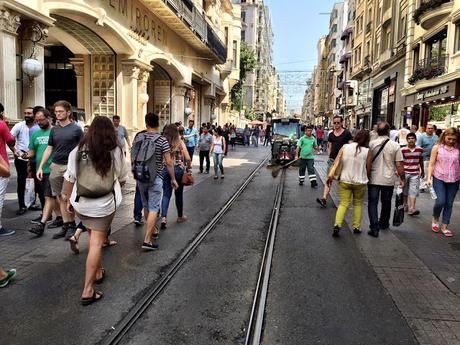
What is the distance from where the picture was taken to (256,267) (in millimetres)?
5137

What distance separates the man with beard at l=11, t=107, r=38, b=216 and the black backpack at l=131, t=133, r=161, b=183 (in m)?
2.74

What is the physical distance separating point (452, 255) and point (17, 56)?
1085cm

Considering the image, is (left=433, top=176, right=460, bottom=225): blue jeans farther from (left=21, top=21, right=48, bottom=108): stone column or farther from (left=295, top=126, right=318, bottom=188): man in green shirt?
(left=21, top=21, right=48, bottom=108): stone column

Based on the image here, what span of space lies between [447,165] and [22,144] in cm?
702

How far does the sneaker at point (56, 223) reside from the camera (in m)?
6.86

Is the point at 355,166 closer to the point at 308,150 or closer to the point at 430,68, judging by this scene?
the point at 308,150

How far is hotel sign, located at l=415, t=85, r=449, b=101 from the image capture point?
18.1m

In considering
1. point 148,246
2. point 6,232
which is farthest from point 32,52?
point 148,246

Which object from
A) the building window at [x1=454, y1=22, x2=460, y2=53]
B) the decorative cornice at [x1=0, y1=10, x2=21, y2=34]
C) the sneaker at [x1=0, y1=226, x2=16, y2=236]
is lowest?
the sneaker at [x1=0, y1=226, x2=16, y2=236]

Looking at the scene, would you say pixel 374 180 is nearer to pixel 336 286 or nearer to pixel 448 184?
pixel 448 184

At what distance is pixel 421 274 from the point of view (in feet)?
16.5

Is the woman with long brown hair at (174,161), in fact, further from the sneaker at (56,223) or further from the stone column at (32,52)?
the stone column at (32,52)

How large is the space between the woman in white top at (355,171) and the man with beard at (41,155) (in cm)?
426

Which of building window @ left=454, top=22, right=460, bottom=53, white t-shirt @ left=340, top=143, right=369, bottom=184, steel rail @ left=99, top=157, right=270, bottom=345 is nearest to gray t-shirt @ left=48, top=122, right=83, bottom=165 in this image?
steel rail @ left=99, top=157, right=270, bottom=345
